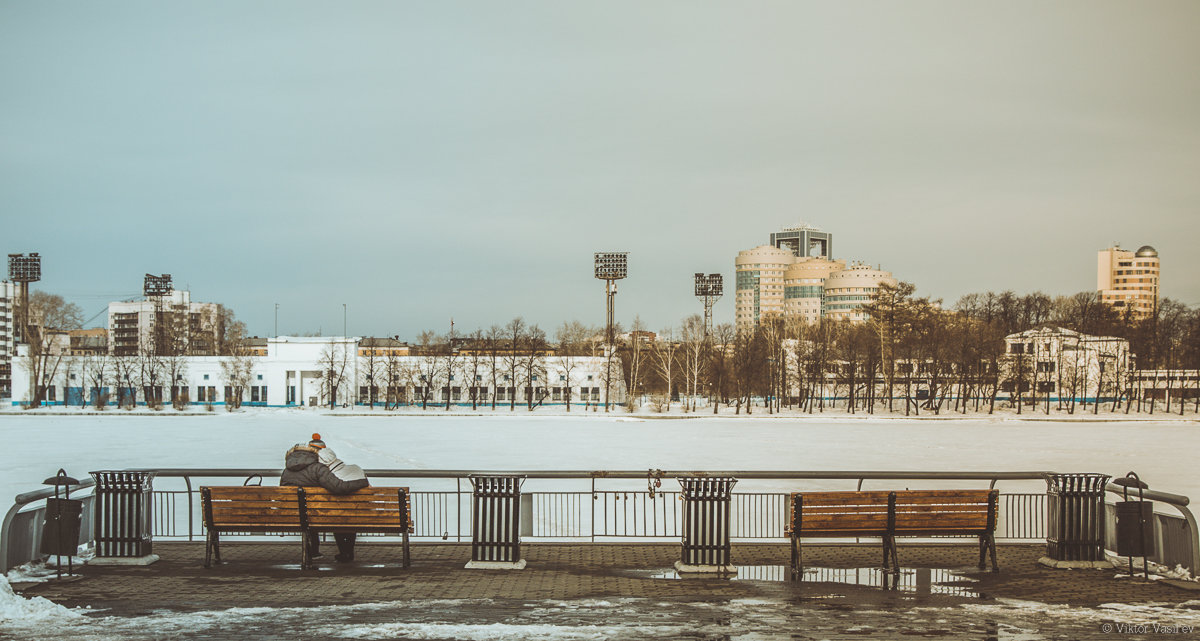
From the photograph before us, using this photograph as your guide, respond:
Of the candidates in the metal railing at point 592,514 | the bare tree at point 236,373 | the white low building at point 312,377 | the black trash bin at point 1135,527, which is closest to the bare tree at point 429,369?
the white low building at point 312,377

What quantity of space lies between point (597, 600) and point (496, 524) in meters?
2.14

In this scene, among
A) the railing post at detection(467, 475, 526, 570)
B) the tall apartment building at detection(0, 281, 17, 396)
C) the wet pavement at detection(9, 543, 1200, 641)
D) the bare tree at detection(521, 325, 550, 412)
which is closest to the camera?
the wet pavement at detection(9, 543, 1200, 641)

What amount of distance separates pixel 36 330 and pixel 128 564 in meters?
120

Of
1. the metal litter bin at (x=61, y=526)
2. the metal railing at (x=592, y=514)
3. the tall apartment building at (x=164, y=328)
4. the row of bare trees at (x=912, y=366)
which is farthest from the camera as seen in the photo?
the tall apartment building at (x=164, y=328)

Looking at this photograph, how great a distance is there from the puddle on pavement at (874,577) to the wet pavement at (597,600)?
34 mm

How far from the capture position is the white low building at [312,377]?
4186 inches

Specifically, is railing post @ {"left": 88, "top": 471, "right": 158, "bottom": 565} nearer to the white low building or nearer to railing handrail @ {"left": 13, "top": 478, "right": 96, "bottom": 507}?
railing handrail @ {"left": 13, "top": 478, "right": 96, "bottom": 507}

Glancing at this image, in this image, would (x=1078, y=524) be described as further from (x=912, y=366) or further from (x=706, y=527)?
(x=912, y=366)

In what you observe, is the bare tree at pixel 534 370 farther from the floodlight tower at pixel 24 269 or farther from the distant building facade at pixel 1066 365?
the floodlight tower at pixel 24 269

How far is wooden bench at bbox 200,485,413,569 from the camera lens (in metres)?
11.5

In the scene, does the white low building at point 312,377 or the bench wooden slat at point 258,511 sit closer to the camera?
the bench wooden slat at point 258,511

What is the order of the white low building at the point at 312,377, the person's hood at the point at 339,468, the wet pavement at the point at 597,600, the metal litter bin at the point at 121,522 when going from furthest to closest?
the white low building at the point at 312,377 < the metal litter bin at the point at 121,522 < the person's hood at the point at 339,468 < the wet pavement at the point at 597,600

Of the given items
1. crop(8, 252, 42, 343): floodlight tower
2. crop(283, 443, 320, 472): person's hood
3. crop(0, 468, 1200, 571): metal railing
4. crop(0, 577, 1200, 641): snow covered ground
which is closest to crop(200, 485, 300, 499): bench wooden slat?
crop(283, 443, 320, 472): person's hood

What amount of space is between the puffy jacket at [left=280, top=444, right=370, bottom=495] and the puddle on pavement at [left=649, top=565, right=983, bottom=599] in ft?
12.2
